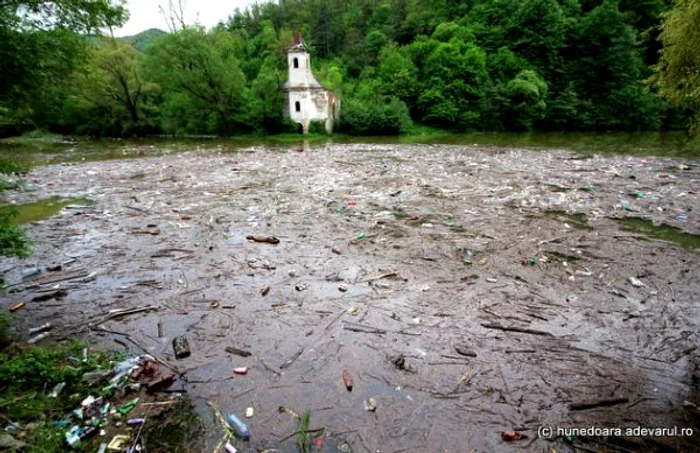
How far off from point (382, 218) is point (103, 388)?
6.37m

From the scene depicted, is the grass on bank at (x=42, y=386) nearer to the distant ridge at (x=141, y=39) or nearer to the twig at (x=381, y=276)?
the twig at (x=381, y=276)

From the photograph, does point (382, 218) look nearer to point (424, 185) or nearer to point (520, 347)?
point (424, 185)

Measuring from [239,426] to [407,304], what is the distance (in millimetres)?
2700

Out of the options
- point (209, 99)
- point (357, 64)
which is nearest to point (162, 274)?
point (209, 99)

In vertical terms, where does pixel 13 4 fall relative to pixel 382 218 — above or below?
above

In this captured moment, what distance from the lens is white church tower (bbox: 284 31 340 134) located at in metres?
35.8

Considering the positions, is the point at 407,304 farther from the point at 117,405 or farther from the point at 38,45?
the point at 38,45

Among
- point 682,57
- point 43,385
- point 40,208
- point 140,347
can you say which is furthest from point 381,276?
point 40,208

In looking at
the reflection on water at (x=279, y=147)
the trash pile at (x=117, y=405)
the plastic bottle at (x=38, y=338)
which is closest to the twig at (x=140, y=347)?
the trash pile at (x=117, y=405)

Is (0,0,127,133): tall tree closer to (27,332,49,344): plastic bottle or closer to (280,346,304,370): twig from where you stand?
(27,332,49,344): plastic bottle

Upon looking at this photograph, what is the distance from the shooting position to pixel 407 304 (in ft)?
16.1

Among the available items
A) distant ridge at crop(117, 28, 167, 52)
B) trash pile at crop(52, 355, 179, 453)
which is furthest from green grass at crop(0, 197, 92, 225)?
distant ridge at crop(117, 28, 167, 52)

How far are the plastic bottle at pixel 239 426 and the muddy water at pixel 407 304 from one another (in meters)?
0.07

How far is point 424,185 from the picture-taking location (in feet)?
38.8
